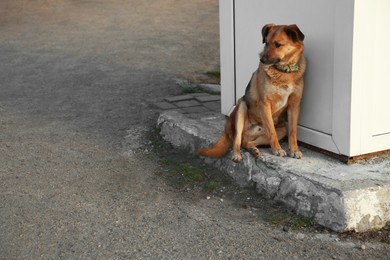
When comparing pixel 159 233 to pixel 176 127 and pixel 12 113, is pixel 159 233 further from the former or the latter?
pixel 12 113

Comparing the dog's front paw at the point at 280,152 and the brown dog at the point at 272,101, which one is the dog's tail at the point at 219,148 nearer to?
the brown dog at the point at 272,101

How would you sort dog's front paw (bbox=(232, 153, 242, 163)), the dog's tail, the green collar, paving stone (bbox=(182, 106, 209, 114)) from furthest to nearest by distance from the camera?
paving stone (bbox=(182, 106, 209, 114))
the dog's tail
dog's front paw (bbox=(232, 153, 242, 163))
the green collar

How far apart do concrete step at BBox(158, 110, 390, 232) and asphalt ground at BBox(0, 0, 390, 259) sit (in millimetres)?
121

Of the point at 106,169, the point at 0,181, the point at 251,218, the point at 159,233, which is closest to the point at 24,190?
the point at 0,181

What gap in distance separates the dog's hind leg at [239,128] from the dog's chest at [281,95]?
317mm

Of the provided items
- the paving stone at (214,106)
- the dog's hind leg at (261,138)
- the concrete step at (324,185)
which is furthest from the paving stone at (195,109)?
the dog's hind leg at (261,138)

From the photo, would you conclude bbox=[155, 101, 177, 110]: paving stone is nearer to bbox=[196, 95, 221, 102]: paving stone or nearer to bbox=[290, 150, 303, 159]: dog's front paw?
bbox=[196, 95, 221, 102]: paving stone

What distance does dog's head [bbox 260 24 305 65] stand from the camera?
4855mm

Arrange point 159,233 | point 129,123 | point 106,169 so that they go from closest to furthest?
point 159,233, point 106,169, point 129,123

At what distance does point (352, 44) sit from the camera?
4719 mm

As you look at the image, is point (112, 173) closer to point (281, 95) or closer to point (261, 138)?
point (261, 138)

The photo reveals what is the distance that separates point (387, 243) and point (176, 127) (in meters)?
2.53

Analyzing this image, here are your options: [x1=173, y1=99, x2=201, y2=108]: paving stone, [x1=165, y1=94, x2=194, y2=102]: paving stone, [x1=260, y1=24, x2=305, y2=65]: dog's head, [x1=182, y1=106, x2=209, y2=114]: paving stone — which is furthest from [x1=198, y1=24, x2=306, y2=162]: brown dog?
[x1=165, y1=94, x2=194, y2=102]: paving stone

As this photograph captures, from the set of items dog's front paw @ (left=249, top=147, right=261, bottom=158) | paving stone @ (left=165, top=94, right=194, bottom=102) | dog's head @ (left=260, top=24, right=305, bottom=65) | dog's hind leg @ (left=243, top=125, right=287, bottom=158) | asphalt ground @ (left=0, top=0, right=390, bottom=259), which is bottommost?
asphalt ground @ (left=0, top=0, right=390, bottom=259)
